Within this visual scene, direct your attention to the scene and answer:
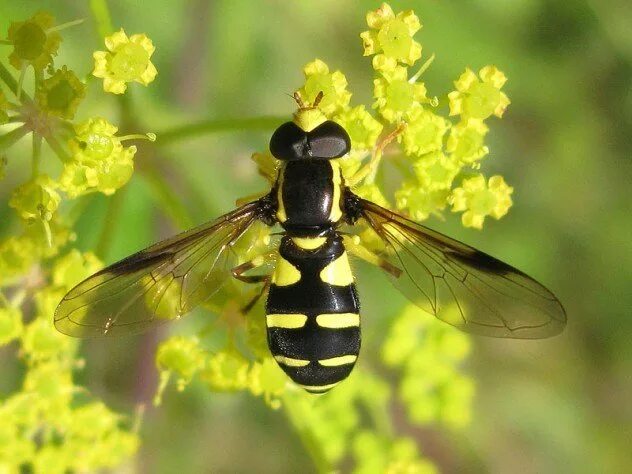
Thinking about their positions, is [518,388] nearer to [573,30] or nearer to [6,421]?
[573,30]

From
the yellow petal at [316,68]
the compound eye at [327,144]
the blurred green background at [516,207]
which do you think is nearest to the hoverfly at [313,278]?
the compound eye at [327,144]

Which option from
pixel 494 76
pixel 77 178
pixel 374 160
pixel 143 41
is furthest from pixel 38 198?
pixel 494 76

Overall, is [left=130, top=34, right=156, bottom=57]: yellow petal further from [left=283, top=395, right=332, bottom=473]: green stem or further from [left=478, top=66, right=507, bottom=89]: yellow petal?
[left=283, top=395, right=332, bottom=473]: green stem

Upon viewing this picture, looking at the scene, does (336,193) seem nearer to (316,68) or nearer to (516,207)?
(316,68)

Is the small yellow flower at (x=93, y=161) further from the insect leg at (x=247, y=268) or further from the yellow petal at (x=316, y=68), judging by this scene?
the yellow petal at (x=316, y=68)

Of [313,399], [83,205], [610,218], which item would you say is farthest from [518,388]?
[83,205]

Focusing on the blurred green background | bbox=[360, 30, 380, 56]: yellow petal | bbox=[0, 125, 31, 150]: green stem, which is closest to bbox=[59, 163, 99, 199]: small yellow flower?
bbox=[0, 125, 31, 150]: green stem
